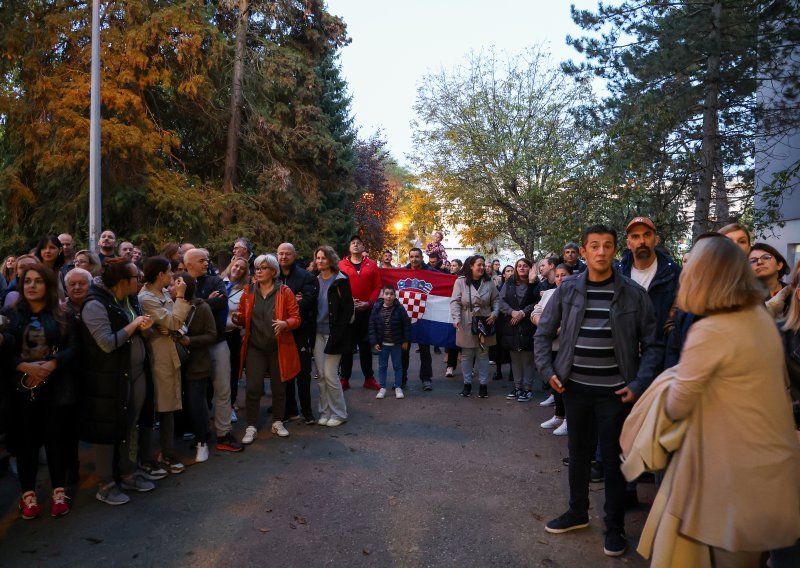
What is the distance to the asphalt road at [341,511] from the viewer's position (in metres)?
4.17

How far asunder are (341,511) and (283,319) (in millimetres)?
2648

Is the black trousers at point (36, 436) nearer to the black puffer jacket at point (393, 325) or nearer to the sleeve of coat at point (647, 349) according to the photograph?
the sleeve of coat at point (647, 349)

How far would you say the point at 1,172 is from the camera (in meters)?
16.4

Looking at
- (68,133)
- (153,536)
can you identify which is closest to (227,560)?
(153,536)

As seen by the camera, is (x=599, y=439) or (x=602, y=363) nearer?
(x=602, y=363)

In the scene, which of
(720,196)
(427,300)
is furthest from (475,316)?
(720,196)

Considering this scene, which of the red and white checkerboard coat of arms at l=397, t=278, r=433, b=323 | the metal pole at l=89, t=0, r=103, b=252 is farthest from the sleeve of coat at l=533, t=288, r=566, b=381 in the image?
the metal pole at l=89, t=0, r=103, b=252

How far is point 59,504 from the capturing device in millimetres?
4758

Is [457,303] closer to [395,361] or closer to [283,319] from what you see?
[395,361]

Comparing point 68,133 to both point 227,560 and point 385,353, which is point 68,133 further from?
point 227,560

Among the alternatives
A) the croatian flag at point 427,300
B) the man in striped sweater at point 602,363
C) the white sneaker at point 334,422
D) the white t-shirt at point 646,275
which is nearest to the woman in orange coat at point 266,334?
the white sneaker at point 334,422

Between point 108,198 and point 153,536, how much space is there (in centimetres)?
1529

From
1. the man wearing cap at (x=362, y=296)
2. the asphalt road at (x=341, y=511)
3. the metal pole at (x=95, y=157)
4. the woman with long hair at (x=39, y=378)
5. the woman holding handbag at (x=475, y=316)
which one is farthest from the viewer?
the metal pole at (x=95, y=157)

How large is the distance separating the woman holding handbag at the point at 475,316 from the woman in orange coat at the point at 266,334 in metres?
3.13
